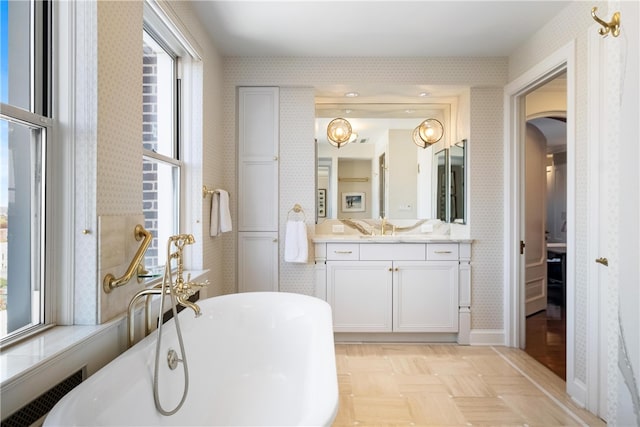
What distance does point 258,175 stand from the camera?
10.6 ft

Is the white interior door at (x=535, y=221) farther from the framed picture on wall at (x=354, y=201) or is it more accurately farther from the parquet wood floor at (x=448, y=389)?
the framed picture on wall at (x=354, y=201)

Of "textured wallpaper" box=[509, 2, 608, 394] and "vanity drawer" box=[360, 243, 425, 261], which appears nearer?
"textured wallpaper" box=[509, 2, 608, 394]

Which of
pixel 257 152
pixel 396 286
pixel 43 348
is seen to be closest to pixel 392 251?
pixel 396 286

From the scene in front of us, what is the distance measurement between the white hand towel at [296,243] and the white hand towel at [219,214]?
522 mm

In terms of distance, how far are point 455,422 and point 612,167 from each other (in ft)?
5.14

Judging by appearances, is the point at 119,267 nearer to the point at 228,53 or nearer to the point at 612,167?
the point at 612,167

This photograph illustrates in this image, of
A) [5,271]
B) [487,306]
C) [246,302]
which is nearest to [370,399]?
[246,302]

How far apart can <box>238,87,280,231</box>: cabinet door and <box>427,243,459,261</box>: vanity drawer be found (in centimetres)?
136

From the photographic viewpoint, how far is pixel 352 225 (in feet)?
11.8

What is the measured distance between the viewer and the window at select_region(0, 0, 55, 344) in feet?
3.84

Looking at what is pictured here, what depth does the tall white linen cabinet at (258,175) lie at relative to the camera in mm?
3225

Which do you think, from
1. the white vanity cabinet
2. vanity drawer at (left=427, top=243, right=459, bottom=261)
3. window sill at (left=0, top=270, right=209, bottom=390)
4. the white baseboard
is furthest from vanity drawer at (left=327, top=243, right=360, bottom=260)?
window sill at (left=0, top=270, right=209, bottom=390)

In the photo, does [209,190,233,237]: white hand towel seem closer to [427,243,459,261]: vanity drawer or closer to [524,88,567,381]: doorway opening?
[427,243,459,261]: vanity drawer

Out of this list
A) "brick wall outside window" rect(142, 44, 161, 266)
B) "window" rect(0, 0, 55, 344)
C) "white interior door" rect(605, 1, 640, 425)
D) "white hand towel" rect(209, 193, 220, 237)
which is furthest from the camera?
"white hand towel" rect(209, 193, 220, 237)
